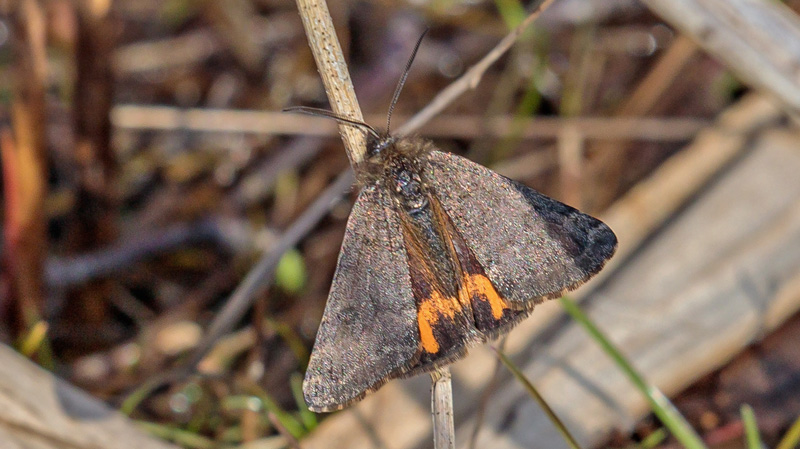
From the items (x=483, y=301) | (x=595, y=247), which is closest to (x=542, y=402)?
(x=483, y=301)

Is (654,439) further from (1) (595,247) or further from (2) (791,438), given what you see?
(1) (595,247)

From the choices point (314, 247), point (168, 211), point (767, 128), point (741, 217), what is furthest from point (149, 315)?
point (767, 128)

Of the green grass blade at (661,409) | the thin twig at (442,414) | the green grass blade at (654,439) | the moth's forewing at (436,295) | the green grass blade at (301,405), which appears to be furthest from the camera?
the green grass blade at (301,405)

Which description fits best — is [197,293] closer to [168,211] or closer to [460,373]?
[168,211]

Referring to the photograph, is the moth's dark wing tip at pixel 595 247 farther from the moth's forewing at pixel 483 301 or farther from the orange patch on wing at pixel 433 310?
the orange patch on wing at pixel 433 310

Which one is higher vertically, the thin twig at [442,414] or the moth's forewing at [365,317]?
the moth's forewing at [365,317]

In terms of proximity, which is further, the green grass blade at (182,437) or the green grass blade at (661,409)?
the green grass blade at (182,437)

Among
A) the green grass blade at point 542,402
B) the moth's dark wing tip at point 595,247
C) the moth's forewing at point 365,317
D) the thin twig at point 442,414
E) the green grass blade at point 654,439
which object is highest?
the moth's forewing at point 365,317

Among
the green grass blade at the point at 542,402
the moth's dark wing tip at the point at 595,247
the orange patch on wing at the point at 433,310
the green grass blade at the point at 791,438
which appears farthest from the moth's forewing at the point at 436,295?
the green grass blade at the point at 791,438

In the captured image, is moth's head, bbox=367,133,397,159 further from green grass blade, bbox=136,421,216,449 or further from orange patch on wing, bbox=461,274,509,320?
green grass blade, bbox=136,421,216,449
